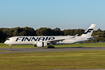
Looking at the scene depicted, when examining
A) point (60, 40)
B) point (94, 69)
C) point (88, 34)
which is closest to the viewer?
point (94, 69)

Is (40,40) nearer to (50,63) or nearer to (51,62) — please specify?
(51,62)

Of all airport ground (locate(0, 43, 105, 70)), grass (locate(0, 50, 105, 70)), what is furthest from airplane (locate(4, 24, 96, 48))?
grass (locate(0, 50, 105, 70))

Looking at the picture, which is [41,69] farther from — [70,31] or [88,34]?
[70,31]

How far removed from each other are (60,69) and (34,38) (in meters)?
37.5

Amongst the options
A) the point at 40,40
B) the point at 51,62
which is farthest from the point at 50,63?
the point at 40,40

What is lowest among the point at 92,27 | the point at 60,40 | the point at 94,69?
the point at 94,69

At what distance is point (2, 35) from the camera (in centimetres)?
11350

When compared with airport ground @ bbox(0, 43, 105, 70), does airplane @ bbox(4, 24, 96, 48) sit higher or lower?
higher

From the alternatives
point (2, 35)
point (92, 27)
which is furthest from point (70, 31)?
point (92, 27)

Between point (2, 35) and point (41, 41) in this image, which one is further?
point (2, 35)

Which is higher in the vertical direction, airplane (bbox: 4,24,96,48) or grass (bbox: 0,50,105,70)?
airplane (bbox: 4,24,96,48)

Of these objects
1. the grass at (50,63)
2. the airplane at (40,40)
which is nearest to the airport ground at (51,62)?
the grass at (50,63)

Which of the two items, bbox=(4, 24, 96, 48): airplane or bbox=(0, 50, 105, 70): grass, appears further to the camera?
bbox=(4, 24, 96, 48): airplane

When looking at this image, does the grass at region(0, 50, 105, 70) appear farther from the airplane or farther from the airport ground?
the airplane
